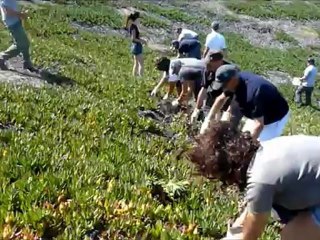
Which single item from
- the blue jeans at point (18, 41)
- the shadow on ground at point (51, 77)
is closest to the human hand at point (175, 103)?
the shadow on ground at point (51, 77)

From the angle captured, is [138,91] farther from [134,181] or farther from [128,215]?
[128,215]

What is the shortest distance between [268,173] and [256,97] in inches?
132

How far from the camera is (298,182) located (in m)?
4.54

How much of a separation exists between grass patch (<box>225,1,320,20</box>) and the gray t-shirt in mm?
47986

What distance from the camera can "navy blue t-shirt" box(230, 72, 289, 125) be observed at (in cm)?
776

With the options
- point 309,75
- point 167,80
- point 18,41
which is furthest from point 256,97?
point 309,75

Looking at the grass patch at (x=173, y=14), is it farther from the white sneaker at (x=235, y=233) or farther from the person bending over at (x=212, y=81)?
the white sneaker at (x=235, y=233)

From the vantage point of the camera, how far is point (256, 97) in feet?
25.4

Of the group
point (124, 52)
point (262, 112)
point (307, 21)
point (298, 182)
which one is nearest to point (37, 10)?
point (124, 52)

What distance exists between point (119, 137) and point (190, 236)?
13.4 feet

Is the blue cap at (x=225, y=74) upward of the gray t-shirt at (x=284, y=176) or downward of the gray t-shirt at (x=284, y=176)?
downward

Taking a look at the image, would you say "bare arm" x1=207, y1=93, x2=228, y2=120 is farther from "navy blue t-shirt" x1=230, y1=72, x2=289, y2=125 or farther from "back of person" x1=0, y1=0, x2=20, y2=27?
"back of person" x1=0, y1=0, x2=20, y2=27

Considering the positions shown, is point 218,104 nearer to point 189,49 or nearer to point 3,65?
point 189,49

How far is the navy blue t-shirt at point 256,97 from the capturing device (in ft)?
25.5
